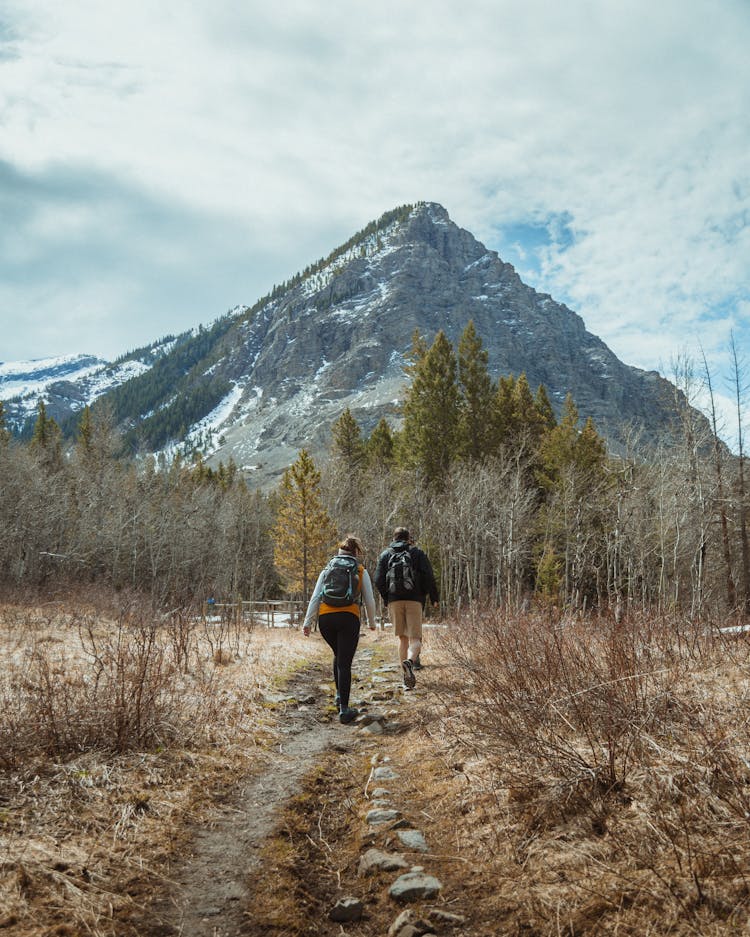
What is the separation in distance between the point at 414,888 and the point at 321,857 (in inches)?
29.1

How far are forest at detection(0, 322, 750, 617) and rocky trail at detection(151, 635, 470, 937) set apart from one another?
16.9 meters

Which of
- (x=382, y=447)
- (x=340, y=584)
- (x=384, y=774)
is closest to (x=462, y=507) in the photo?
(x=382, y=447)

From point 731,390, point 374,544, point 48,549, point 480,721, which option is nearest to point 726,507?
point 731,390

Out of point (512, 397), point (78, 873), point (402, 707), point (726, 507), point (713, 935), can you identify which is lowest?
point (402, 707)

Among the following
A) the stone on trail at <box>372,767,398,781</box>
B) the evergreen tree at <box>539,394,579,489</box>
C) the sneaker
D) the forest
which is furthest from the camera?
the evergreen tree at <box>539,394,579,489</box>

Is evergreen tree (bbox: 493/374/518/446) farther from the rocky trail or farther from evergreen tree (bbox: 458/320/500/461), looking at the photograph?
the rocky trail

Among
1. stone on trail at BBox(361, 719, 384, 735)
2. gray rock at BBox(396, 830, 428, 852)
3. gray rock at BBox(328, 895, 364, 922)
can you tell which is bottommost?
stone on trail at BBox(361, 719, 384, 735)

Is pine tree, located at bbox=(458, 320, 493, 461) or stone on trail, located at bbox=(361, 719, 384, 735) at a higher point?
pine tree, located at bbox=(458, 320, 493, 461)

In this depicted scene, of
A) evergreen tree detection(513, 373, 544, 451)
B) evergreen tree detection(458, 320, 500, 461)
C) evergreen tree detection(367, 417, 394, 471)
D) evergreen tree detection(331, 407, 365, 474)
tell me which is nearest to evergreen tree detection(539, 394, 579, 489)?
evergreen tree detection(513, 373, 544, 451)

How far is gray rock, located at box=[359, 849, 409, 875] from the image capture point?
3.01 m

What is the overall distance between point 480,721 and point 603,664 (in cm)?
189

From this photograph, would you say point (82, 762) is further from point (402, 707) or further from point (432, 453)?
point (432, 453)

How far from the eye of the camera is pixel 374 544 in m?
32.8

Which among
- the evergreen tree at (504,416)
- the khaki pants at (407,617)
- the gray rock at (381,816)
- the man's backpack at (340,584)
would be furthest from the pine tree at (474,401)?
the gray rock at (381,816)
